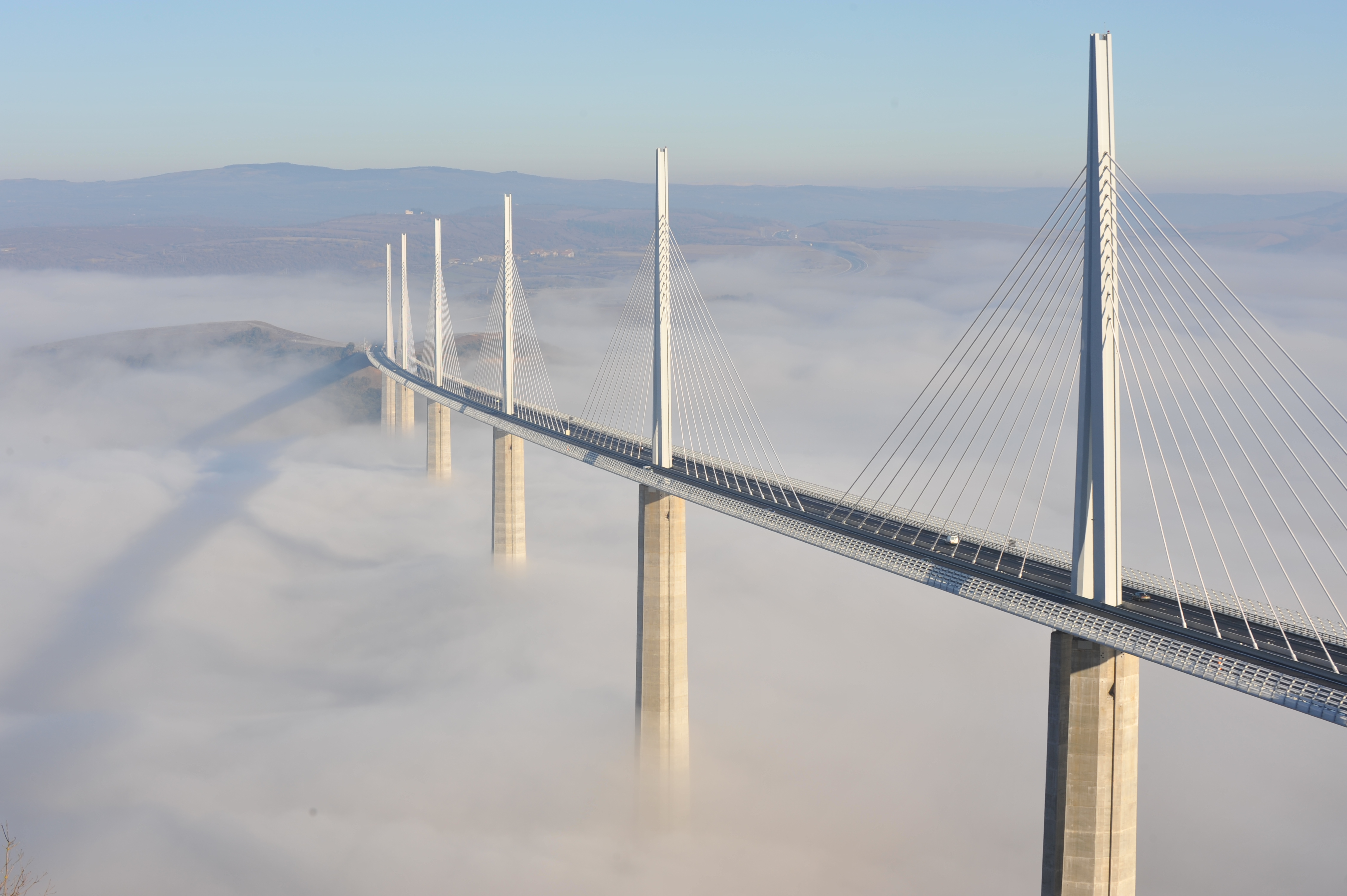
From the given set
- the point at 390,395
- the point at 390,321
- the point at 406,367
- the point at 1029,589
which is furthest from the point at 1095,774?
the point at 390,395

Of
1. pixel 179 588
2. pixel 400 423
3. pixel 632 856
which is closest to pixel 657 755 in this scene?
pixel 632 856

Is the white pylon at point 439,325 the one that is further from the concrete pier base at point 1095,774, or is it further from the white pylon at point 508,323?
the concrete pier base at point 1095,774

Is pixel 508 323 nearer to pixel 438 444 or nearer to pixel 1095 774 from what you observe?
pixel 438 444

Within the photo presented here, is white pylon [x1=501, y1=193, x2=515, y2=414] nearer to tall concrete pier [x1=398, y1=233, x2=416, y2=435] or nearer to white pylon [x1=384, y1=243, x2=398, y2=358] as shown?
tall concrete pier [x1=398, y1=233, x2=416, y2=435]

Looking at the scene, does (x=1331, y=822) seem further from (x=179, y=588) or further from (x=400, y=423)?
(x=400, y=423)

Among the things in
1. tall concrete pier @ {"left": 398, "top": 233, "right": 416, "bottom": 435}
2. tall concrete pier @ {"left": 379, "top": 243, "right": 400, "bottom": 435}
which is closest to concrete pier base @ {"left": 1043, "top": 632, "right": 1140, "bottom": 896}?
tall concrete pier @ {"left": 398, "top": 233, "right": 416, "bottom": 435}
